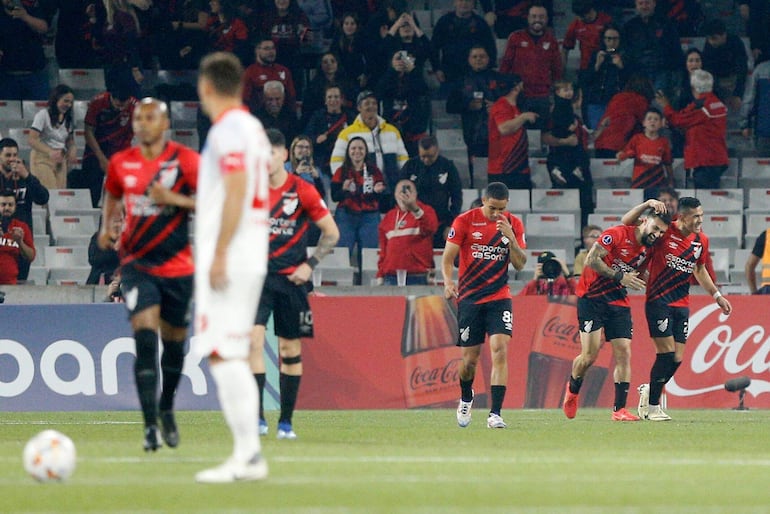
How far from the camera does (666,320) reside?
51.0 ft

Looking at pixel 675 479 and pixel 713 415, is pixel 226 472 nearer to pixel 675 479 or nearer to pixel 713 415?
pixel 675 479

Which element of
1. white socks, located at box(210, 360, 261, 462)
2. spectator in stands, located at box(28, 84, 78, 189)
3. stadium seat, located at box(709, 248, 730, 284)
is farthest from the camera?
stadium seat, located at box(709, 248, 730, 284)

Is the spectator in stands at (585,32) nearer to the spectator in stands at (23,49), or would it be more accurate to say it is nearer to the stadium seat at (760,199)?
the stadium seat at (760,199)

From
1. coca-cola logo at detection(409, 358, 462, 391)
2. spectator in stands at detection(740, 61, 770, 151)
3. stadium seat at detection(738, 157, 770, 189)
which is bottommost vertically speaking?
coca-cola logo at detection(409, 358, 462, 391)

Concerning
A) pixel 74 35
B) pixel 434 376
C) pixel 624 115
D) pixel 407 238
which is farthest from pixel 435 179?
pixel 74 35

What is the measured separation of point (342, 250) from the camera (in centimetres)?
2005

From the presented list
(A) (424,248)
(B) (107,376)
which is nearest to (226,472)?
(B) (107,376)

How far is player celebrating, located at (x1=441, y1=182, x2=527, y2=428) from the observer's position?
13.9 metres

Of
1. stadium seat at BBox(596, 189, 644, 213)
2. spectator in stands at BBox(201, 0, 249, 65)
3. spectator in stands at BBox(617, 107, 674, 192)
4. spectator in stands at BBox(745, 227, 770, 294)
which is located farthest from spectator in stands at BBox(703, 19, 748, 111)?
spectator in stands at BBox(201, 0, 249, 65)

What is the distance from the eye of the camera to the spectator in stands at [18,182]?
1859 cm

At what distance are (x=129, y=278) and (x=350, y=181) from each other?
1032 centimetres

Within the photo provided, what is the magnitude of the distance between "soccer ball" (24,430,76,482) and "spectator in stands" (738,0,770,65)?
716 inches

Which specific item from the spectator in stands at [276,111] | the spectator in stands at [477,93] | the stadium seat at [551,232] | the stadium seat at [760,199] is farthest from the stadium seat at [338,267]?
the stadium seat at [760,199]

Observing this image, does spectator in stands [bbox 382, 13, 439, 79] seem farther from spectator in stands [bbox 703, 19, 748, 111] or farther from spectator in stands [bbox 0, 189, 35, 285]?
spectator in stands [bbox 0, 189, 35, 285]
